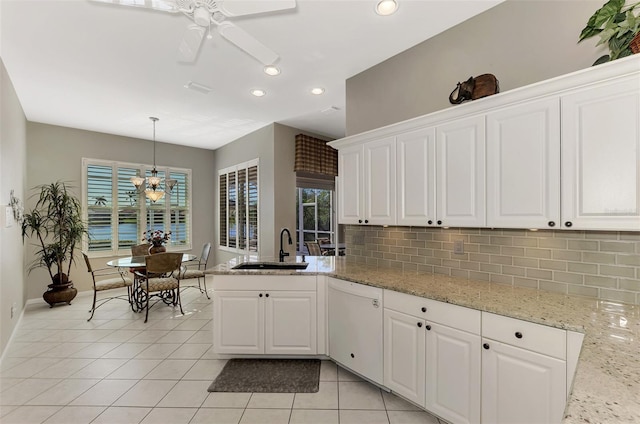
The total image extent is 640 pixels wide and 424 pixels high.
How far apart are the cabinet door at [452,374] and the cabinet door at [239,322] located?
1.56 meters

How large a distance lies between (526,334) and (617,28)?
5.58 feet

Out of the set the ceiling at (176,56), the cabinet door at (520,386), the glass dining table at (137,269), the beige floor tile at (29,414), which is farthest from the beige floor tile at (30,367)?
the cabinet door at (520,386)

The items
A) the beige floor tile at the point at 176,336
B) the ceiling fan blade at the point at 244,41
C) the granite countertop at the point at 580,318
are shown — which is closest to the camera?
the granite countertop at the point at 580,318

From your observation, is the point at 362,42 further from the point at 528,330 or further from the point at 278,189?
the point at 278,189

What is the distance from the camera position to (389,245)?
9.62 feet

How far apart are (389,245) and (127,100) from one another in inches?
157

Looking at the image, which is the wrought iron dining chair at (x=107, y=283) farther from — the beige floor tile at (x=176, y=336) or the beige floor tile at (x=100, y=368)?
the beige floor tile at (x=100, y=368)

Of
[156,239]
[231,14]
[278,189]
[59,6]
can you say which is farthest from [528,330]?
[156,239]

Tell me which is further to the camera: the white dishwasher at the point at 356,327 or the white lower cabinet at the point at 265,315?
the white lower cabinet at the point at 265,315

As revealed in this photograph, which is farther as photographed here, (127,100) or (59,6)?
(127,100)

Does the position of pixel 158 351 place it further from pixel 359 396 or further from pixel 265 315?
pixel 359 396

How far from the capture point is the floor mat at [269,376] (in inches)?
94.1

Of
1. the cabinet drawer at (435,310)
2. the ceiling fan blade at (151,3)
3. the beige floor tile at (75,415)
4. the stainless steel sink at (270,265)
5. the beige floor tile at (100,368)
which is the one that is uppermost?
the ceiling fan blade at (151,3)

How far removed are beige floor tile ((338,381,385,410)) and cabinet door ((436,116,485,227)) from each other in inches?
57.9
